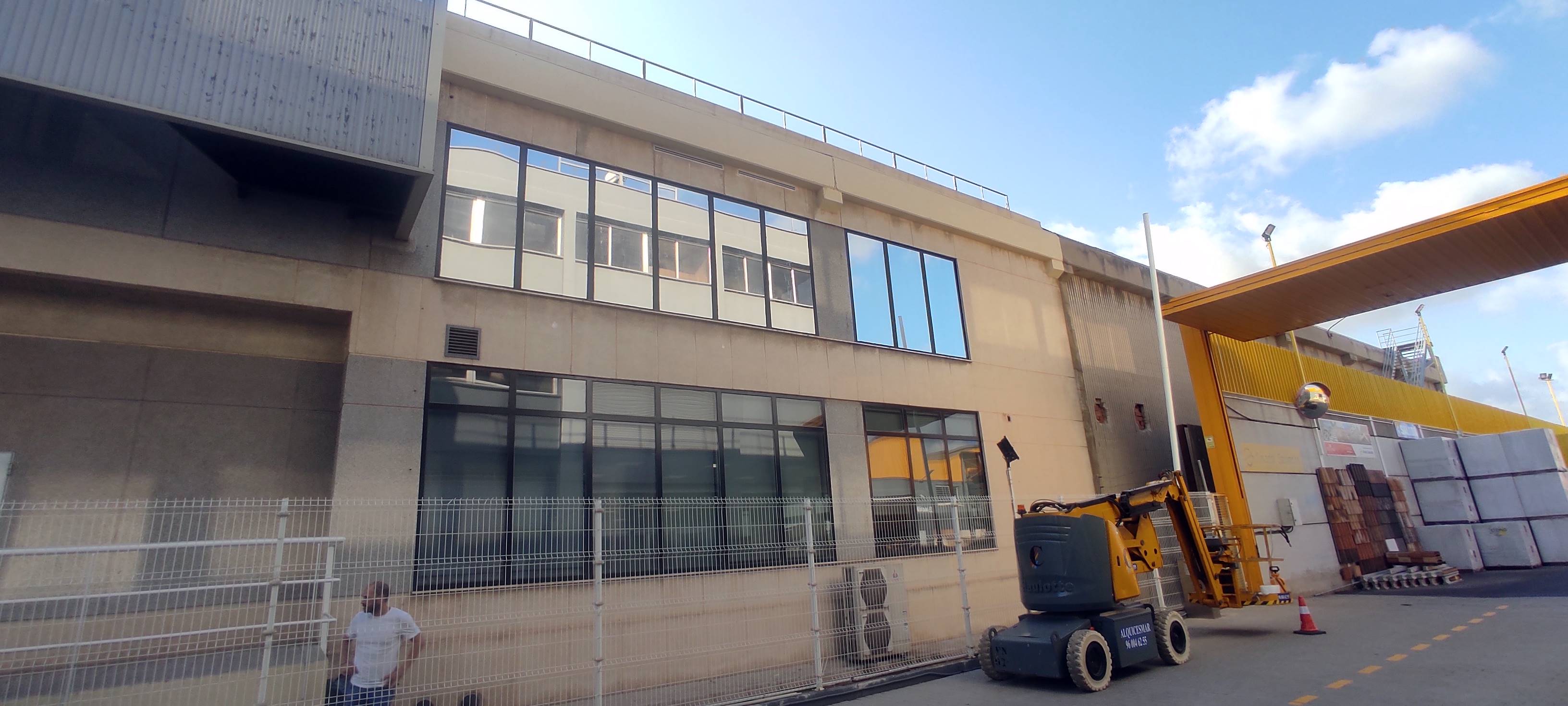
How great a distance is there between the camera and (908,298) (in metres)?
14.7

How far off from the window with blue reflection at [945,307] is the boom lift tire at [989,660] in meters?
6.63

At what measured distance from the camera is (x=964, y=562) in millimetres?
12531

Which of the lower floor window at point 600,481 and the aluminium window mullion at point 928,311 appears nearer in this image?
the lower floor window at point 600,481

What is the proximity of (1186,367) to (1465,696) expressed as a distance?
46.5ft

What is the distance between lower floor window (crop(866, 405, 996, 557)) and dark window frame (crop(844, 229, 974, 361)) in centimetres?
120

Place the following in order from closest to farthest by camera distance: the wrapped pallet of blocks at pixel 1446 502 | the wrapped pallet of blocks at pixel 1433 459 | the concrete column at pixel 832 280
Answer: the concrete column at pixel 832 280
the wrapped pallet of blocks at pixel 1446 502
the wrapped pallet of blocks at pixel 1433 459

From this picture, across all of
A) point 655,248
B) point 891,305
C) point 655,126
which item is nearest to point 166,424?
point 655,248

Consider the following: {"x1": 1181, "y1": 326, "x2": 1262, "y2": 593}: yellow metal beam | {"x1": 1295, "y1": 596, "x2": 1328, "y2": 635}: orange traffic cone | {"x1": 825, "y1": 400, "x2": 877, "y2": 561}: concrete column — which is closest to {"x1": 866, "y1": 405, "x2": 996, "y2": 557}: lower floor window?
{"x1": 825, "y1": 400, "x2": 877, "y2": 561}: concrete column

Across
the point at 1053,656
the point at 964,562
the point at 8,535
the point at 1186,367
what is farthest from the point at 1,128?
the point at 1186,367

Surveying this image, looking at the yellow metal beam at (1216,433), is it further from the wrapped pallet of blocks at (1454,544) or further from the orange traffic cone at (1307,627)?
the wrapped pallet of blocks at (1454,544)

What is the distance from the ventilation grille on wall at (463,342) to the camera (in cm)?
916

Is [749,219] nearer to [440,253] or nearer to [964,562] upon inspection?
[440,253]

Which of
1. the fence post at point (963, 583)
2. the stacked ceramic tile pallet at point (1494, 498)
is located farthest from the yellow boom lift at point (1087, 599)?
the stacked ceramic tile pallet at point (1494, 498)

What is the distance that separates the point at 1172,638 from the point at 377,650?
9378 millimetres
